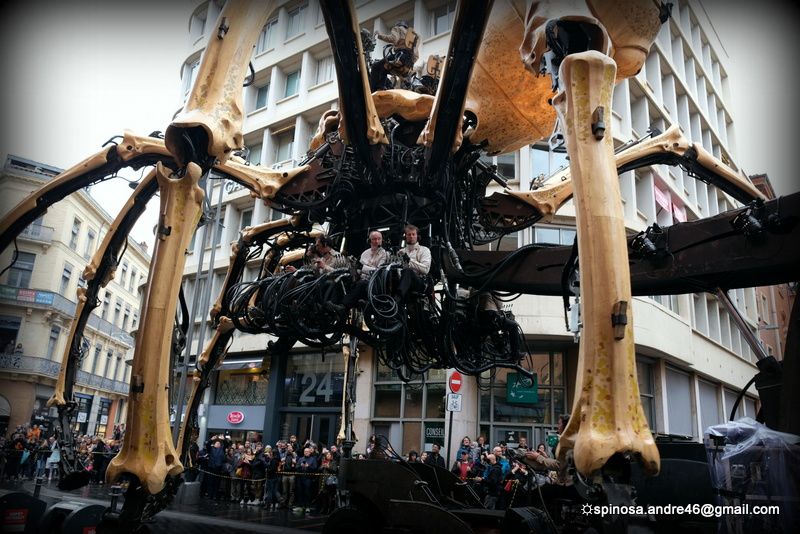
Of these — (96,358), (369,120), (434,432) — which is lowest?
(434,432)

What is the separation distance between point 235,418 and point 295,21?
2029 centimetres

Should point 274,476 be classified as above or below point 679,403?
below

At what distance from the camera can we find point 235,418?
27219 mm

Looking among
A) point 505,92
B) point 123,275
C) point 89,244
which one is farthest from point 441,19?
→ point 123,275

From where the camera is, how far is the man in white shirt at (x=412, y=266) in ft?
21.5

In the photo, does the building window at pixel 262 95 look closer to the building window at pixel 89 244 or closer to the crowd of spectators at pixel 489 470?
the building window at pixel 89 244

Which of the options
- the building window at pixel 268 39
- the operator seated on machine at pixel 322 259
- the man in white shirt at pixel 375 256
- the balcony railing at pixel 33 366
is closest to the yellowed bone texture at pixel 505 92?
the man in white shirt at pixel 375 256

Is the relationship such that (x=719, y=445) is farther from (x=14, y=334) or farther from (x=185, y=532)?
(x=14, y=334)

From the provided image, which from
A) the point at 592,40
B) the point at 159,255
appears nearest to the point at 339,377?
the point at 159,255

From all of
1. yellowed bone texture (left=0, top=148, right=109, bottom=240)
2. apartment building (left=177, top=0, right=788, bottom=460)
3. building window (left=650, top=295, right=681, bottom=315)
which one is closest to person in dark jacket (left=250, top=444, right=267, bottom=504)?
apartment building (left=177, top=0, right=788, bottom=460)

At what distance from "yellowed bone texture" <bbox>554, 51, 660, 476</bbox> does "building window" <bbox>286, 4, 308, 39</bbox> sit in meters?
28.7

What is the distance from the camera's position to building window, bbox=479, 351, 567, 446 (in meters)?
20.7

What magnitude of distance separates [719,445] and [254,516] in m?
12.6

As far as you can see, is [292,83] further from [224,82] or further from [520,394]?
[224,82]
